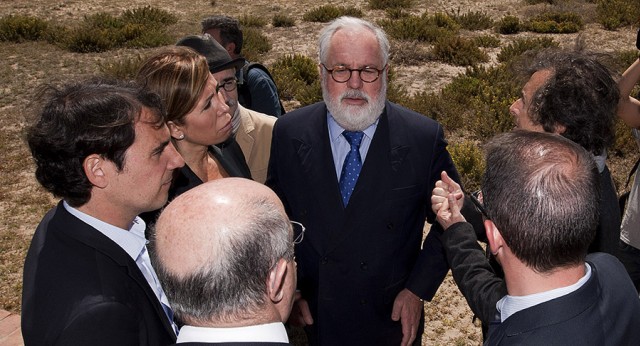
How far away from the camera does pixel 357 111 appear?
9.29ft

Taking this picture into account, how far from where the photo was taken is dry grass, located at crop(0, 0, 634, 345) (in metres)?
4.71

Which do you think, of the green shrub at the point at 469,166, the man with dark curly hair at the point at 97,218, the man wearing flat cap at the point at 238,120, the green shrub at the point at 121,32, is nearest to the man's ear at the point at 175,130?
the man with dark curly hair at the point at 97,218

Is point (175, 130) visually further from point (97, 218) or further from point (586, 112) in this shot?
point (586, 112)

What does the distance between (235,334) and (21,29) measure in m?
12.5

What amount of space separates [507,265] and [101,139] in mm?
1439

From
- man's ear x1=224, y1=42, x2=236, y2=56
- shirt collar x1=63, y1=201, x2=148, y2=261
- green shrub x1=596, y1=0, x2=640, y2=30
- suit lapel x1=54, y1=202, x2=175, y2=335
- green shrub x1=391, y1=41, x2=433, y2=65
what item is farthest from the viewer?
green shrub x1=596, y1=0, x2=640, y2=30

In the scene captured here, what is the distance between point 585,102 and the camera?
8.11 feet

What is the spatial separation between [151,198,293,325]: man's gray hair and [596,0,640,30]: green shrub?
1290cm

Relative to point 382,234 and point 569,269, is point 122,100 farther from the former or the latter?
point 569,269

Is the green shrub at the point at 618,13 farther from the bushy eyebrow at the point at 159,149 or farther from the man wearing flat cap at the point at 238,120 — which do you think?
the bushy eyebrow at the point at 159,149

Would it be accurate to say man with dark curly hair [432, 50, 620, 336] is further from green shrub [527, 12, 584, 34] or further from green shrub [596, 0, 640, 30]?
green shrub [596, 0, 640, 30]

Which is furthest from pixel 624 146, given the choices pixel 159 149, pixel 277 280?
pixel 277 280

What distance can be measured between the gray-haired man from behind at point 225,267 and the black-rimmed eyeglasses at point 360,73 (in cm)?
141

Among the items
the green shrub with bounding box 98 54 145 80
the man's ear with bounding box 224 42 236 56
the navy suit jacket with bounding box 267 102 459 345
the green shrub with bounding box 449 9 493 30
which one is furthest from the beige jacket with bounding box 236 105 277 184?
the green shrub with bounding box 449 9 493 30
